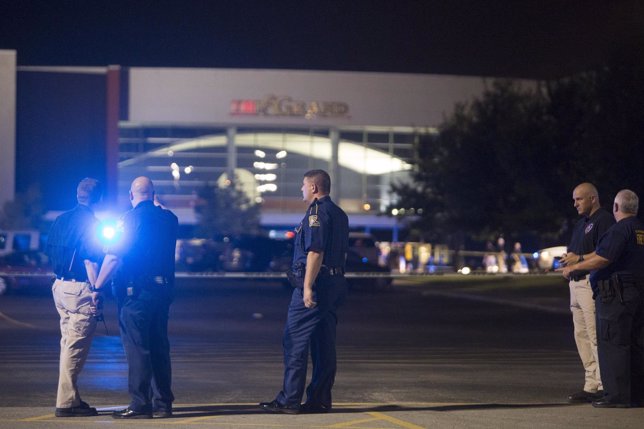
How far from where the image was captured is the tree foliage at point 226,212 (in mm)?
69062

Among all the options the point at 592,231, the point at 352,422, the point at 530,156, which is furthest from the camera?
the point at 530,156

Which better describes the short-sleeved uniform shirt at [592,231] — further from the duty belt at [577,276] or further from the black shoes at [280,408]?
the black shoes at [280,408]

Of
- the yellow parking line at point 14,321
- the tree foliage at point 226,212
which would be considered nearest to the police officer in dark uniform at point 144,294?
the yellow parking line at point 14,321

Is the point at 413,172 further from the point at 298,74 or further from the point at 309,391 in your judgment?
the point at 309,391

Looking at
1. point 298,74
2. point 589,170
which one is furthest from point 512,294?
point 298,74

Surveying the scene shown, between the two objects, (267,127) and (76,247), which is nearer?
(76,247)

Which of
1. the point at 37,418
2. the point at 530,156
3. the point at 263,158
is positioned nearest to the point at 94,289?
the point at 37,418

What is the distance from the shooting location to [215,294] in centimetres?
3259

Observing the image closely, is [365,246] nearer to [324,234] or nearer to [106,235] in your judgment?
[106,235]

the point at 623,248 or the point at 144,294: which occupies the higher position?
the point at 623,248

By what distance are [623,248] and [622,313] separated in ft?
1.71

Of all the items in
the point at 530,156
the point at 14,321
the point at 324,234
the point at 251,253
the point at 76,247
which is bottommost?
the point at 14,321

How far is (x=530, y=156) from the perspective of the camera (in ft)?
118

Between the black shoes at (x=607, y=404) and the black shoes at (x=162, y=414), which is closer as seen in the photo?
the black shoes at (x=162, y=414)
